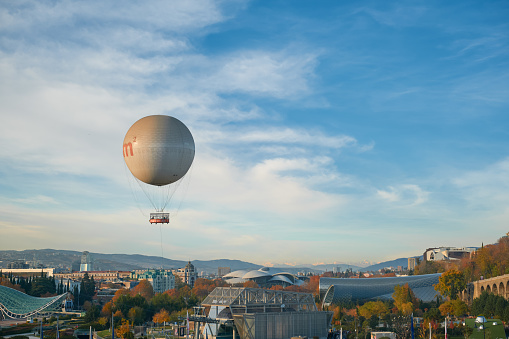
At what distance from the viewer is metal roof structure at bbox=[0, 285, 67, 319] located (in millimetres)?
131000

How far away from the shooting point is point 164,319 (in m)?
105

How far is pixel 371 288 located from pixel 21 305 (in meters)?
99.6

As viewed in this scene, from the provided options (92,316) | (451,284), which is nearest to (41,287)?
(92,316)

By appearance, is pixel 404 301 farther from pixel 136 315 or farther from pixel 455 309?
pixel 136 315

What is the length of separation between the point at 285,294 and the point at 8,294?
282 feet

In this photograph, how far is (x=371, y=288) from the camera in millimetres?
166750

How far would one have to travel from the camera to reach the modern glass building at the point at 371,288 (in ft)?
518

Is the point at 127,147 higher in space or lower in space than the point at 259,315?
higher

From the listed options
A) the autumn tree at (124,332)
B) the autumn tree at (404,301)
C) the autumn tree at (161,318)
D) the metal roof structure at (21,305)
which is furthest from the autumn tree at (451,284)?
the metal roof structure at (21,305)

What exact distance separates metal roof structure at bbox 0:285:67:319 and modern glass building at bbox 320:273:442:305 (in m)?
75.7

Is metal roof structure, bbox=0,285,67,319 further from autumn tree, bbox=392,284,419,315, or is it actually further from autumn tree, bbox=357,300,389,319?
autumn tree, bbox=392,284,419,315

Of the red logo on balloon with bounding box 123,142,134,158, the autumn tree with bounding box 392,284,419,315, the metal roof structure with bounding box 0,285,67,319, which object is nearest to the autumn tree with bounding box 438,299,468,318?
the autumn tree with bounding box 392,284,419,315

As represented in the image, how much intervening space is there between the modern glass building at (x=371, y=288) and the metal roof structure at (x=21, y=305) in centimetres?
7572

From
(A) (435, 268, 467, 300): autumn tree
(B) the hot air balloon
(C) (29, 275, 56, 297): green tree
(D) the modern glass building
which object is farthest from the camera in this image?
(C) (29, 275, 56, 297): green tree
